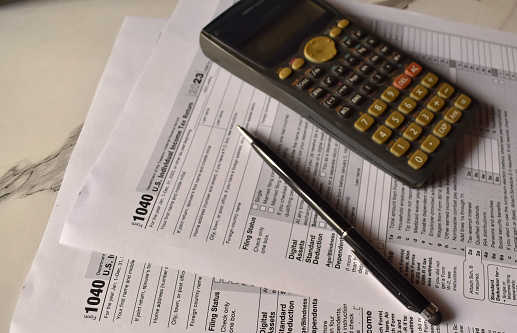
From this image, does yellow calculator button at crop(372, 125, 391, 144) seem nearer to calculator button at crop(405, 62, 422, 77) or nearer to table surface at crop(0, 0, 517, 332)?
calculator button at crop(405, 62, 422, 77)

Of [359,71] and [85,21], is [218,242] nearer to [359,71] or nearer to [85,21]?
[359,71]

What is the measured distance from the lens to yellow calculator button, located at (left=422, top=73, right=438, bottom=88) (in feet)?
1.23

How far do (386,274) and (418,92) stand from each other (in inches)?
6.1

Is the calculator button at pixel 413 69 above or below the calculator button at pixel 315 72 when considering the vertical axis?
above

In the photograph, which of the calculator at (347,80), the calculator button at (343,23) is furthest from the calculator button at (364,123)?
the calculator button at (343,23)

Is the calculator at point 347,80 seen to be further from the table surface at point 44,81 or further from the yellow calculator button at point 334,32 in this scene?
the table surface at point 44,81

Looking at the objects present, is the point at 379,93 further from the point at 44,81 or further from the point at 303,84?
the point at 44,81

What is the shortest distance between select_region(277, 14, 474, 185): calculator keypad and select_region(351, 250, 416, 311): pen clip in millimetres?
79

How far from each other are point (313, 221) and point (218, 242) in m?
0.07

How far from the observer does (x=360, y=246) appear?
1.02 feet

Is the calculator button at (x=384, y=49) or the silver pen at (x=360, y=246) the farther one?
the calculator button at (x=384, y=49)

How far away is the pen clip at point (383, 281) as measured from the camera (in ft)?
0.96

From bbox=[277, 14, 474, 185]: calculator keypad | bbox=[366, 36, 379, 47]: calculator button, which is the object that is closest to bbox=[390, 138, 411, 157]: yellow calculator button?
bbox=[277, 14, 474, 185]: calculator keypad

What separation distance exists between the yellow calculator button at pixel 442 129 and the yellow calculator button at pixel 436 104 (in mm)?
13
